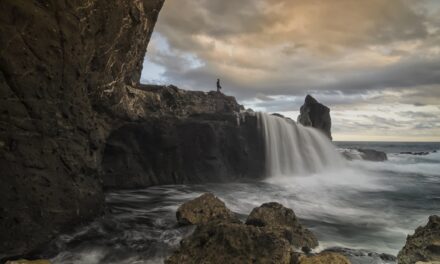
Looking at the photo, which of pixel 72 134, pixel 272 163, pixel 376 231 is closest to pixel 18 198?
pixel 72 134

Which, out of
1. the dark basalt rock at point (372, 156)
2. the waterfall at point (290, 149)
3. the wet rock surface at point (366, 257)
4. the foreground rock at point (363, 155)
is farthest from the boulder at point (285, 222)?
the dark basalt rock at point (372, 156)

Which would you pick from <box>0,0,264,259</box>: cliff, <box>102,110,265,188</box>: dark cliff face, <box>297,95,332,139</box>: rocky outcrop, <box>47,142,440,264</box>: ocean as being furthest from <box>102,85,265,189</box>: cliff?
<box>297,95,332,139</box>: rocky outcrop

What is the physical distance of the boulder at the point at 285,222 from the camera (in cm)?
1014

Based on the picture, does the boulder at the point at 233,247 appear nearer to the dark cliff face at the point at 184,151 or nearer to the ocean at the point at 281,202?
the ocean at the point at 281,202

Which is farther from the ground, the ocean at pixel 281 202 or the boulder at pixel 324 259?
the boulder at pixel 324 259

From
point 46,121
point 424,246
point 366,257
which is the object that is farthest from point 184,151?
point 424,246

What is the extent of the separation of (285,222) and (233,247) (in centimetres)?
365

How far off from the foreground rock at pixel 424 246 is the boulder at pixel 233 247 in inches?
122

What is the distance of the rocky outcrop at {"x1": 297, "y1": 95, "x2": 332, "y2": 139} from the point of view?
4453 cm

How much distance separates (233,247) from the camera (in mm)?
7617

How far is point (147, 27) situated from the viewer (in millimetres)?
20219

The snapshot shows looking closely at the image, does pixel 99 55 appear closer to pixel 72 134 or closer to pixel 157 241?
pixel 72 134

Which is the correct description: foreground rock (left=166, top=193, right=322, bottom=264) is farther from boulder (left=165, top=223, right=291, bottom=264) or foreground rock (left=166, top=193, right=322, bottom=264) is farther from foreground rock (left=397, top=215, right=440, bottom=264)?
foreground rock (left=397, top=215, right=440, bottom=264)

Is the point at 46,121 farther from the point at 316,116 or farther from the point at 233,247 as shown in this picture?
the point at 316,116
